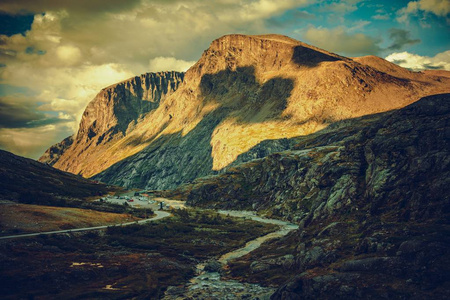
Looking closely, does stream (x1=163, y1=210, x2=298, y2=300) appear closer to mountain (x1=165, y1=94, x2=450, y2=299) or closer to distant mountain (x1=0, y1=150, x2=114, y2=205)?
mountain (x1=165, y1=94, x2=450, y2=299)

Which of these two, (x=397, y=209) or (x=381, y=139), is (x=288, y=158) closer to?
(x=381, y=139)

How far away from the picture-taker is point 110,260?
64.6 m

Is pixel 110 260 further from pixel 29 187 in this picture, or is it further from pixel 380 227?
pixel 29 187

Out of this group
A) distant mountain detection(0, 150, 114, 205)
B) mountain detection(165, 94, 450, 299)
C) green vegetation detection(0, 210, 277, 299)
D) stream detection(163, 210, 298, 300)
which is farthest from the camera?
distant mountain detection(0, 150, 114, 205)

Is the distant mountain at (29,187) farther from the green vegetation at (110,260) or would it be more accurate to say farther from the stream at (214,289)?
the stream at (214,289)

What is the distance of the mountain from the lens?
34812 millimetres

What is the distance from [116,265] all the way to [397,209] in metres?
50.3

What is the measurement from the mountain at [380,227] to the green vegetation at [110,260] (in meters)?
14.5

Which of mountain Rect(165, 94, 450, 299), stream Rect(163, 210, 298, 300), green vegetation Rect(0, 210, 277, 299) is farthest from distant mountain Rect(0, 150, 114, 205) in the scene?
mountain Rect(165, 94, 450, 299)

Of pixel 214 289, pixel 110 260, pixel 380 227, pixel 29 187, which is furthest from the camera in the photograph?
pixel 29 187

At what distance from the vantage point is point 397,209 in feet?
165

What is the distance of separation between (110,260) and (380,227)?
5008 centimetres

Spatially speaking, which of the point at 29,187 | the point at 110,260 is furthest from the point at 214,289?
the point at 29,187

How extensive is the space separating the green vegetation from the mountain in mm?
14500
